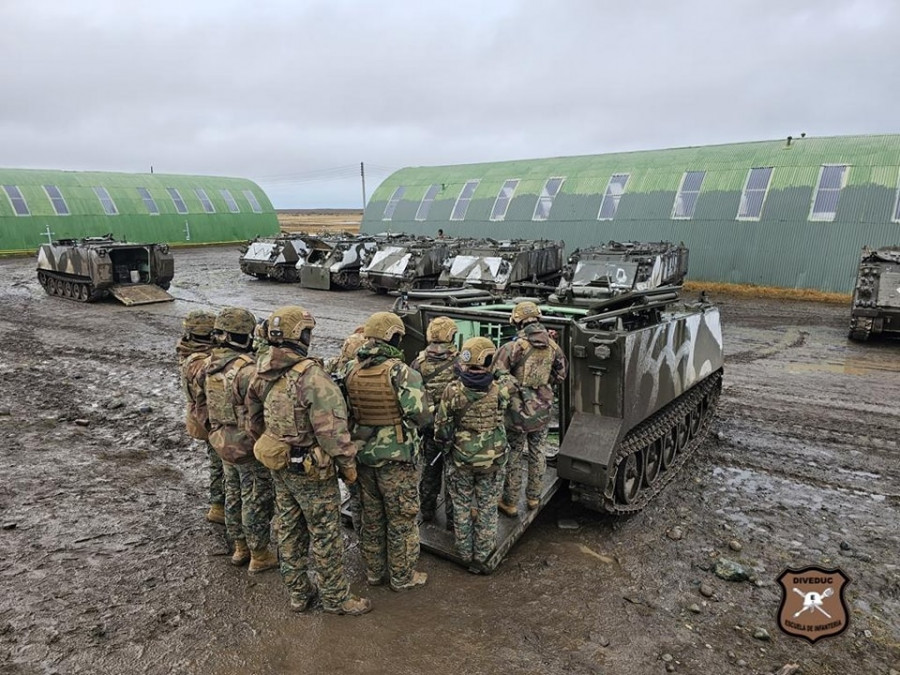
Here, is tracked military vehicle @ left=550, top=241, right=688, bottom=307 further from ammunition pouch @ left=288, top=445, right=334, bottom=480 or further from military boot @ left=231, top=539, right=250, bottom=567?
ammunition pouch @ left=288, top=445, right=334, bottom=480

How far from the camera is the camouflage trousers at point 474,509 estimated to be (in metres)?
4.34

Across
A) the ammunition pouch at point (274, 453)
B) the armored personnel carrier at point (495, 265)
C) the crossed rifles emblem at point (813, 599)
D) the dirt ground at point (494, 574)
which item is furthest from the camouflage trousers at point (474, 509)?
the armored personnel carrier at point (495, 265)

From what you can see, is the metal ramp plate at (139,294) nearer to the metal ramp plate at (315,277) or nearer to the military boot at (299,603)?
the metal ramp plate at (315,277)

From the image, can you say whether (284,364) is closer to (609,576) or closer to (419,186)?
(609,576)

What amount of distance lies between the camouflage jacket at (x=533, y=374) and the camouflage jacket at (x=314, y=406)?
1.47 m

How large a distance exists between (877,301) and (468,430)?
38.7ft

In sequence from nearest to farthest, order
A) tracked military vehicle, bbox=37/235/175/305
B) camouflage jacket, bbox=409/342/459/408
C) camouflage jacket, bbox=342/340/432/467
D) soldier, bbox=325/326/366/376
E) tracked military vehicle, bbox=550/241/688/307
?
camouflage jacket, bbox=342/340/432/467, soldier, bbox=325/326/366/376, camouflage jacket, bbox=409/342/459/408, tracked military vehicle, bbox=550/241/688/307, tracked military vehicle, bbox=37/235/175/305

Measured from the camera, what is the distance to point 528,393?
4.75 metres

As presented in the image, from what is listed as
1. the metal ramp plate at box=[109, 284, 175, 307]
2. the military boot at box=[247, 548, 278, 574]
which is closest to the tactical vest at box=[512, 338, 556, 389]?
the military boot at box=[247, 548, 278, 574]

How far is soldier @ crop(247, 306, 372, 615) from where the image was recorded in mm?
3662

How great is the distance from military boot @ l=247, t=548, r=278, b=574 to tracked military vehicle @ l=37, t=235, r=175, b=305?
15.3 m

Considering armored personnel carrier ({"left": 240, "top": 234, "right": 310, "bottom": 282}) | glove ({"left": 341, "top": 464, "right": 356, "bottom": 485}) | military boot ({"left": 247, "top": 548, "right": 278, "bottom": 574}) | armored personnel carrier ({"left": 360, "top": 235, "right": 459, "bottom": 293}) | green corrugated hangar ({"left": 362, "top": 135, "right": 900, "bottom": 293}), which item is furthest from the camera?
armored personnel carrier ({"left": 240, "top": 234, "right": 310, "bottom": 282})

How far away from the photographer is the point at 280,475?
12.6 ft

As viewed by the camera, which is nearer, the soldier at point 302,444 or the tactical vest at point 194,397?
the soldier at point 302,444
